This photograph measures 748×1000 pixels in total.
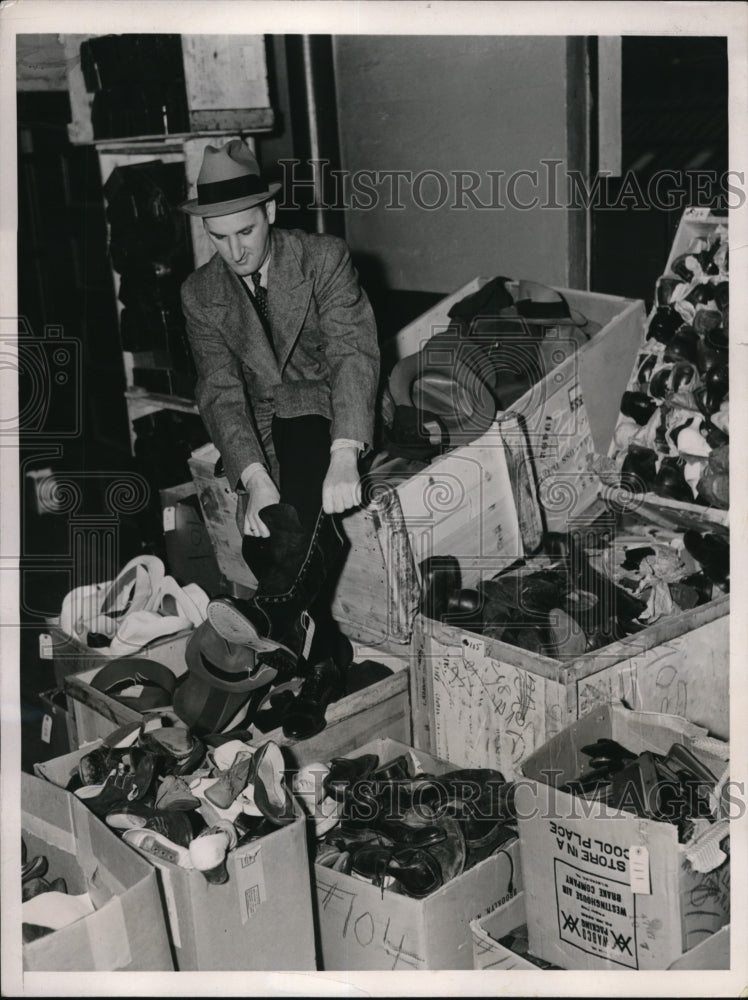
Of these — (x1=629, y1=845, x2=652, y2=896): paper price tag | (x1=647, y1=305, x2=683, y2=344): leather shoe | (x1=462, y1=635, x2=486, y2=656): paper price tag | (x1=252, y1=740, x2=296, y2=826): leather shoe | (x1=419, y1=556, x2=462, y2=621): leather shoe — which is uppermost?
(x1=647, y1=305, x2=683, y2=344): leather shoe

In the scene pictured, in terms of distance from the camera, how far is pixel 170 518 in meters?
3.72

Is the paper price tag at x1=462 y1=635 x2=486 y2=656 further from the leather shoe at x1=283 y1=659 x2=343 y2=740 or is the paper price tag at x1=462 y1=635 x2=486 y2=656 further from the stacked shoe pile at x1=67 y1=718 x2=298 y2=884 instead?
the stacked shoe pile at x1=67 y1=718 x2=298 y2=884

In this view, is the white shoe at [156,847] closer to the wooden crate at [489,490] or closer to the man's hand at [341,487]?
the man's hand at [341,487]

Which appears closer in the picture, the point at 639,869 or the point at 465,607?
the point at 639,869

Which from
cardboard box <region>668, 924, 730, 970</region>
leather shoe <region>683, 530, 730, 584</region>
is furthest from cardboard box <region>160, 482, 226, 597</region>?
cardboard box <region>668, 924, 730, 970</region>

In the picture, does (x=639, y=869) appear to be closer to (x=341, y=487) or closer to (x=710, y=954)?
(x=710, y=954)

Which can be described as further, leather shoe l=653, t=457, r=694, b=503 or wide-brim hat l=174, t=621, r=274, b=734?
leather shoe l=653, t=457, r=694, b=503

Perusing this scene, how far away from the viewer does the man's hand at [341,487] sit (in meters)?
2.68

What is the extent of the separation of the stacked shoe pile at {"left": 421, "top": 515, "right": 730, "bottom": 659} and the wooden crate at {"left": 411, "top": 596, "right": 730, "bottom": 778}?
11cm

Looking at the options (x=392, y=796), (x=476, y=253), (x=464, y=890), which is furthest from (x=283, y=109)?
(x=464, y=890)

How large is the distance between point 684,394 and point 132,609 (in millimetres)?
2125

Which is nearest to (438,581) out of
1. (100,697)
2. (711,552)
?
(711,552)

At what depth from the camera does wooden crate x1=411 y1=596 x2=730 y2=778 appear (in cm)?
256

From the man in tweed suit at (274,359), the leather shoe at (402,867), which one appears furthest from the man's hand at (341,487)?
the leather shoe at (402,867)
